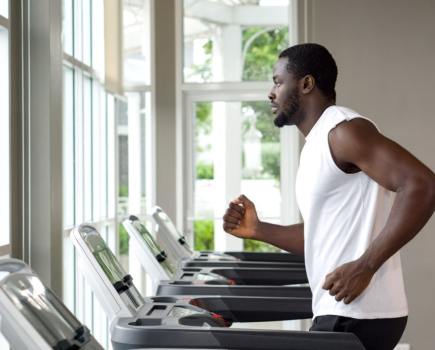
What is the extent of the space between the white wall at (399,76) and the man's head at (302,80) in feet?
10.9

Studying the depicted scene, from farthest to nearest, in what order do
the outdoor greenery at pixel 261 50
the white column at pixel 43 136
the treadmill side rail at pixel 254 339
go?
the outdoor greenery at pixel 261 50 → the white column at pixel 43 136 → the treadmill side rail at pixel 254 339

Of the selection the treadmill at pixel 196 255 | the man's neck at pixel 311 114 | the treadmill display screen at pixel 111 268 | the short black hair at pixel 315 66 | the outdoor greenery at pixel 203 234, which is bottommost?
the outdoor greenery at pixel 203 234

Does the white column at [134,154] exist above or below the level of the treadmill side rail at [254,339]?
above

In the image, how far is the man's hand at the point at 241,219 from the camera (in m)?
2.96

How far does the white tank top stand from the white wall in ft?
11.7

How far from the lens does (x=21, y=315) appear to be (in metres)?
1.47

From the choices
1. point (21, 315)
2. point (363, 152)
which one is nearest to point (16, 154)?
point (363, 152)

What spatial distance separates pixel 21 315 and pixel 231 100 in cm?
532

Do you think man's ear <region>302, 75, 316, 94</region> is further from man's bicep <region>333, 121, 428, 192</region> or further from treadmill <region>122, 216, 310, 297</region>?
treadmill <region>122, 216, 310, 297</region>

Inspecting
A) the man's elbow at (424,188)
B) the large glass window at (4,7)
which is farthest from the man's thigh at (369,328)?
the large glass window at (4,7)

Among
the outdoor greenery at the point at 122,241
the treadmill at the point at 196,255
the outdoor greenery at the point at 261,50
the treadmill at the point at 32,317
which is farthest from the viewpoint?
the outdoor greenery at the point at 261,50

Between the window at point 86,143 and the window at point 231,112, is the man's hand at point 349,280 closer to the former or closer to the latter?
the window at point 86,143

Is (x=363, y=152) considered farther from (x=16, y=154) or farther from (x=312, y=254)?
(x=16, y=154)

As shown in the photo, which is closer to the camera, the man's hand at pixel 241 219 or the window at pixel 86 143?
the man's hand at pixel 241 219
